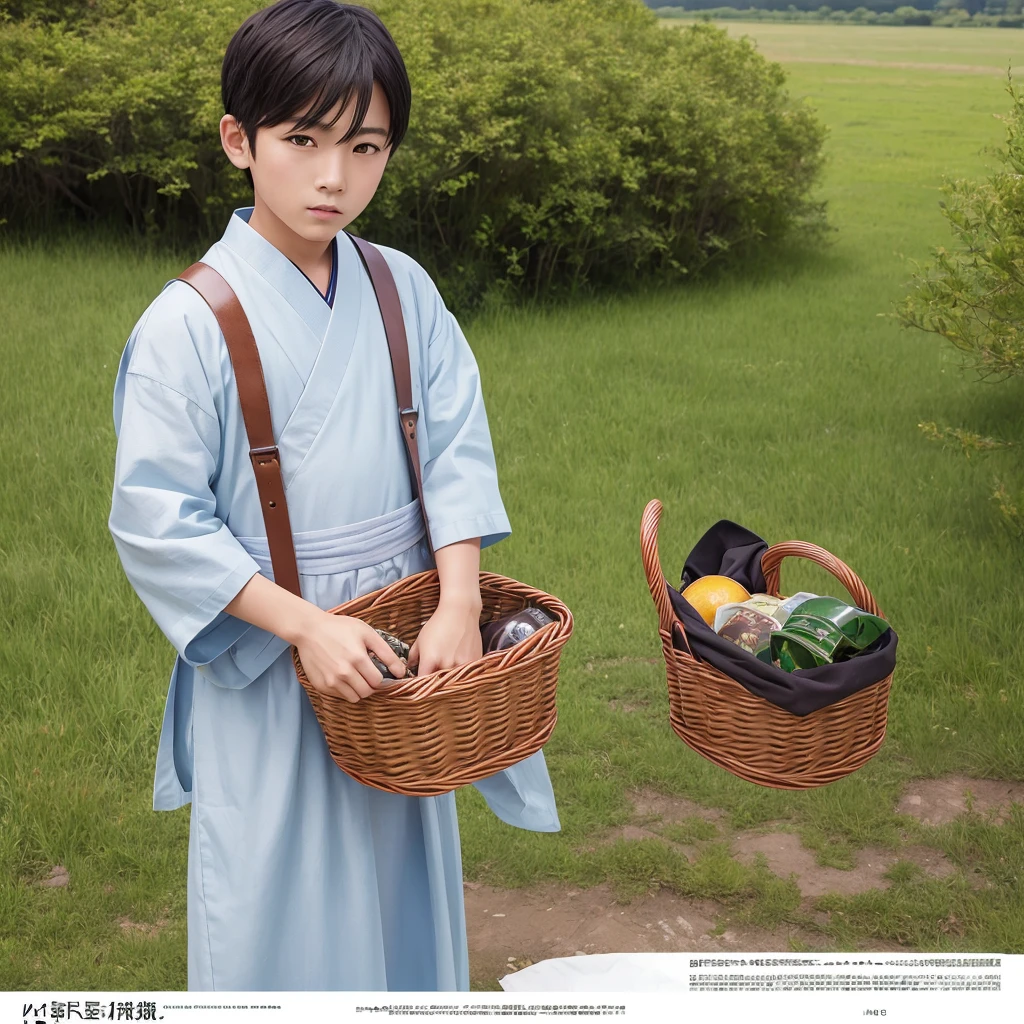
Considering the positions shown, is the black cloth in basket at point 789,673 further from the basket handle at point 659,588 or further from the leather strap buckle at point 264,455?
the leather strap buckle at point 264,455

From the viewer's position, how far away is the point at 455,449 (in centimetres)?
209

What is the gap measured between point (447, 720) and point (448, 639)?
0.58ft

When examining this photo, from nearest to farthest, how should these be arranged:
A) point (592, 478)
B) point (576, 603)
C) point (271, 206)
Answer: point (271, 206)
point (576, 603)
point (592, 478)

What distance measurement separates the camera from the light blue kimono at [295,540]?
5.92 feet

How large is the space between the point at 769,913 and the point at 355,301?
1.87m

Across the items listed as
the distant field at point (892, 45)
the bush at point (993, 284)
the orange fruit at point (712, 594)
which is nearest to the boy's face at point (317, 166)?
the orange fruit at point (712, 594)

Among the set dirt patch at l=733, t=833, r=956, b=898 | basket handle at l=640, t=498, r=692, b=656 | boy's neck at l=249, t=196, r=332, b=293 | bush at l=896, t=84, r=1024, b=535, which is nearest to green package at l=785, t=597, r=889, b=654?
basket handle at l=640, t=498, r=692, b=656

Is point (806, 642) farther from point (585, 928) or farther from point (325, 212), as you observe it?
point (585, 928)

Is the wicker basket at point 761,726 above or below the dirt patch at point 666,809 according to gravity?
above

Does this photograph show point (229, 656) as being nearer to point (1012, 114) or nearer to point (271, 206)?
point (271, 206)

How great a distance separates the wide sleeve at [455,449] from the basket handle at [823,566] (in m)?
0.60

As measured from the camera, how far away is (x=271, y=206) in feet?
6.15

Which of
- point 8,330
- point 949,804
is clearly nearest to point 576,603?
point 949,804

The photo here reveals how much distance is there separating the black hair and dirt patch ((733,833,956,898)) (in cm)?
219
